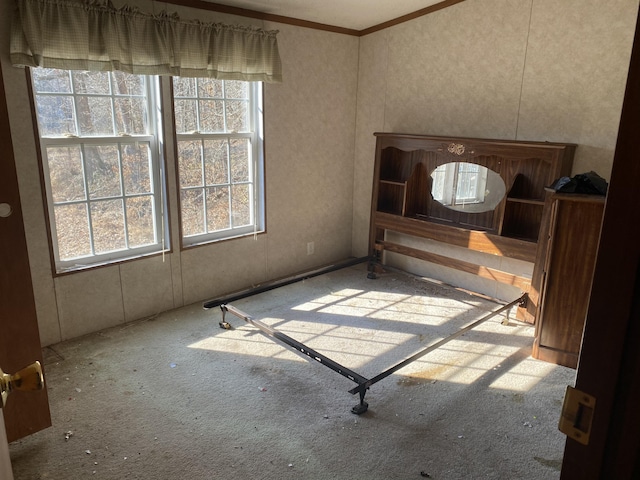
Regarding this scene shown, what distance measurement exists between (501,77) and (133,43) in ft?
9.49

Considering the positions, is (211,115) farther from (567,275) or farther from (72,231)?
(567,275)

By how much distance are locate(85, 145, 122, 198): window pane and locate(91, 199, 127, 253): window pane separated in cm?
8

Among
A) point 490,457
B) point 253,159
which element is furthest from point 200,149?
point 490,457

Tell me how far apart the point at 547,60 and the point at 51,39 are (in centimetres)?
352

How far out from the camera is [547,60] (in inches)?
144

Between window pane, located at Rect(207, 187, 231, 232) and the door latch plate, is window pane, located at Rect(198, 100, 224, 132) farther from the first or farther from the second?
the door latch plate

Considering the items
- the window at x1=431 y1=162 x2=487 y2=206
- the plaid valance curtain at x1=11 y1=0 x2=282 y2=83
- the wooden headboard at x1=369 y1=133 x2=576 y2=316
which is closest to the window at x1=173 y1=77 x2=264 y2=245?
the plaid valance curtain at x1=11 y1=0 x2=282 y2=83

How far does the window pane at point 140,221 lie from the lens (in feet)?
12.0

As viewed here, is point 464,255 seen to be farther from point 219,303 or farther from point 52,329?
point 52,329

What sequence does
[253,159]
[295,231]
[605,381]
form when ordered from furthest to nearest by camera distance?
1. [295,231]
2. [253,159]
3. [605,381]

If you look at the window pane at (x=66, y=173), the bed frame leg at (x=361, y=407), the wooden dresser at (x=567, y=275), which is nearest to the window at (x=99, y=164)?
the window pane at (x=66, y=173)

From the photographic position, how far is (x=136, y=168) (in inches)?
142

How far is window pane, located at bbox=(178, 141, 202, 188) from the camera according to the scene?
383cm

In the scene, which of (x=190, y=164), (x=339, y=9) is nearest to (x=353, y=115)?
(x=339, y=9)
